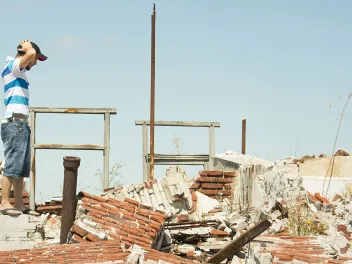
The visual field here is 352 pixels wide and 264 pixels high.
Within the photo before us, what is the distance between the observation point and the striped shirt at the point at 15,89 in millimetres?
7148

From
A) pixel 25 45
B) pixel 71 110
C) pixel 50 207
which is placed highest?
pixel 25 45

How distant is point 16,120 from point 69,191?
1228 mm

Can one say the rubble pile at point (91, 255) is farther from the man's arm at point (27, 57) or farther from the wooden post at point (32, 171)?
the wooden post at point (32, 171)

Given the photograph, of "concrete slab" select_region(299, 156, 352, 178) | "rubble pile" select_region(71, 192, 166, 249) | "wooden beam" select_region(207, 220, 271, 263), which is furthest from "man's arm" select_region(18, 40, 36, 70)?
"concrete slab" select_region(299, 156, 352, 178)

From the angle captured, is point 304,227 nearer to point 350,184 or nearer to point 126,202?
point 126,202

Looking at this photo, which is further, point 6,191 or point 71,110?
point 71,110

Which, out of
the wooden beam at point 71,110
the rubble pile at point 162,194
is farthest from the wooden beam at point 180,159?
the wooden beam at point 71,110

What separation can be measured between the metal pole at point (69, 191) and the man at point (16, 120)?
0.55 metres

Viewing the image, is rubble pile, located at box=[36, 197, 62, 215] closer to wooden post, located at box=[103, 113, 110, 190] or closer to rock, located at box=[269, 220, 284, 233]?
wooden post, located at box=[103, 113, 110, 190]

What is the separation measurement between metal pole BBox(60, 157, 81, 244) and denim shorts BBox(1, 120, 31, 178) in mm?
620

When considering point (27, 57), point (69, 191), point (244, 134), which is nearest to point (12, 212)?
point (69, 191)

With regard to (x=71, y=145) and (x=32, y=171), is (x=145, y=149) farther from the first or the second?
(x=32, y=171)

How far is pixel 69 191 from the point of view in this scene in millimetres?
7641

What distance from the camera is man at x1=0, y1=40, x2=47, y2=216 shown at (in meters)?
7.16
